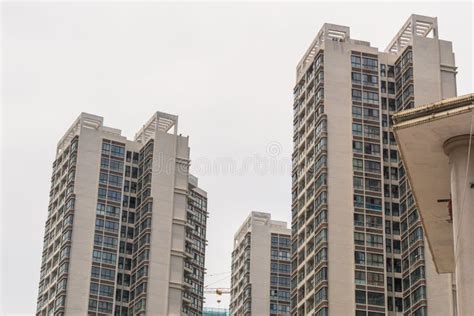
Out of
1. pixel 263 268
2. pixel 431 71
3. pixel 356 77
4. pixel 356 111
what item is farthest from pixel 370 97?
pixel 263 268

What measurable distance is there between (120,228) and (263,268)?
26.8 m

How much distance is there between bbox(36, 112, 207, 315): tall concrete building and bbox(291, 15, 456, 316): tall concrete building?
62.5ft

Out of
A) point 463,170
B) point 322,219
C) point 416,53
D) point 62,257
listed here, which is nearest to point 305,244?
point 322,219

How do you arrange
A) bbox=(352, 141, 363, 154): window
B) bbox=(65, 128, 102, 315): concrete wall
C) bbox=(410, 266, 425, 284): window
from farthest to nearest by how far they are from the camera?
bbox=(65, 128, 102, 315): concrete wall
bbox=(352, 141, 363, 154): window
bbox=(410, 266, 425, 284): window

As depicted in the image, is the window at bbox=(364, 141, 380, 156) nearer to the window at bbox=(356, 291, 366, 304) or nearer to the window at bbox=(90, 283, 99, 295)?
the window at bbox=(356, 291, 366, 304)

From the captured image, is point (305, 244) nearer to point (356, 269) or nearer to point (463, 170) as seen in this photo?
point (356, 269)

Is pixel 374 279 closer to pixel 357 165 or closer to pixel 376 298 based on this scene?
pixel 376 298

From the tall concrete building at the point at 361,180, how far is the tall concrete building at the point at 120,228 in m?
19.1

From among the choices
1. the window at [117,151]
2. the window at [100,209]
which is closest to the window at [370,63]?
the window at [117,151]

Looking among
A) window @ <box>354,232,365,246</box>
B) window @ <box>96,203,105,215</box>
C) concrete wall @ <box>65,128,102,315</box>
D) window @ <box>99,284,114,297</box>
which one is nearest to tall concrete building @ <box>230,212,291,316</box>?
window @ <box>99,284,114,297</box>

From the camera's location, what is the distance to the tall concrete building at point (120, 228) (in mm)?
108688

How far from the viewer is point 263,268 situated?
13312cm

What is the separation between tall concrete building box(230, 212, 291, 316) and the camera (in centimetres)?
13150

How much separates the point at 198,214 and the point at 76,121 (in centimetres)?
1812
